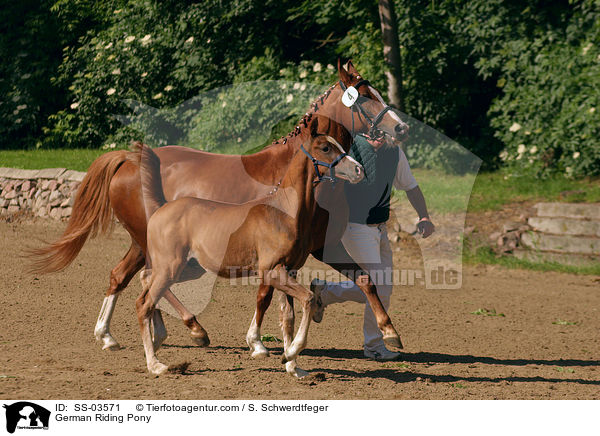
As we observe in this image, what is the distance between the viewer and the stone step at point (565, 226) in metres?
11.4

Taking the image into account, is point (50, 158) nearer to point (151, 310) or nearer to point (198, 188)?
point (198, 188)

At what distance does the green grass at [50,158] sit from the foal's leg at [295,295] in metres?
10.2

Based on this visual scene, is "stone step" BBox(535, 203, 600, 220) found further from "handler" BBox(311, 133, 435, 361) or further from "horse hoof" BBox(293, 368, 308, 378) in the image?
"horse hoof" BBox(293, 368, 308, 378)

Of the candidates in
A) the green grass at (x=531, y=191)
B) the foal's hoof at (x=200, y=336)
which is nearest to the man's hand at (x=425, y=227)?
the foal's hoof at (x=200, y=336)

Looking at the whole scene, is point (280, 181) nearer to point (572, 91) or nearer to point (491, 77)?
point (572, 91)

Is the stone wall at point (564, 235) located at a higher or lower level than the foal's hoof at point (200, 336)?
higher

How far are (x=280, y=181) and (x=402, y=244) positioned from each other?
659 centimetres

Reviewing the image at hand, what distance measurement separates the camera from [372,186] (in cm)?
636

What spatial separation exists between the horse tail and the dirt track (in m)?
0.73

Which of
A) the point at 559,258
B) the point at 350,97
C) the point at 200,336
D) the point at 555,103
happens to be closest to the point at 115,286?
the point at 200,336

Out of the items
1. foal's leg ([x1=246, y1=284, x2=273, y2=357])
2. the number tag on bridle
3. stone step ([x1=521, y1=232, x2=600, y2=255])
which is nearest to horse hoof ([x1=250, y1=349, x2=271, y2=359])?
foal's leg ([x1=246, y1=284, x2=273, y2=357])

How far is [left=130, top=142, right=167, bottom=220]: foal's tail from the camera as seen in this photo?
6273mm

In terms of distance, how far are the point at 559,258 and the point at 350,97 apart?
6.74m

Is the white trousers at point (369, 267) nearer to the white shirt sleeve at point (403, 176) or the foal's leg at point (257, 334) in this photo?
the white shirt sleeve at point (403, 176)
